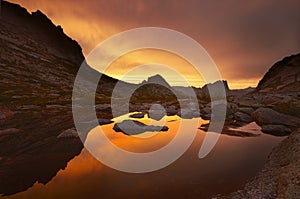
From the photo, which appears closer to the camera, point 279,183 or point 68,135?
point 279,183

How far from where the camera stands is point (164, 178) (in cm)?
1973

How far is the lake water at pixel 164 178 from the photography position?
54.6ft

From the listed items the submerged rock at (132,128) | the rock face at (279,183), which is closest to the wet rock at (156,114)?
the submerged rock at (132,128)

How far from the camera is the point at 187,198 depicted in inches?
623

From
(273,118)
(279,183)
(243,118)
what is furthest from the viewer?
(243,118)

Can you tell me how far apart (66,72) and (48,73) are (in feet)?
74.0

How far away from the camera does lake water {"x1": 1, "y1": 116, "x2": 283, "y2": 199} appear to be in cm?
1666

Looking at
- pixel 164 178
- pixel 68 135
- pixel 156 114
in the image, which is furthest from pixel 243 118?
pixel 164 178

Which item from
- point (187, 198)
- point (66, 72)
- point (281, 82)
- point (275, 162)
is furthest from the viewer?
point (66, 72)

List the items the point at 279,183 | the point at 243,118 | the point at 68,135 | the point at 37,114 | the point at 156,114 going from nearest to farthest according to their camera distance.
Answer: the point at 279,183, the point at 68,135, the point at 243,118, the point at 37,114, the point at 156,114

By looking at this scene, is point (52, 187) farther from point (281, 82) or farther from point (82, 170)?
point (281, 82)

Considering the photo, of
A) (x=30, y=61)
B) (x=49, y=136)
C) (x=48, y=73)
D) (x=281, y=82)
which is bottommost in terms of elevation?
(x=49, y=136)

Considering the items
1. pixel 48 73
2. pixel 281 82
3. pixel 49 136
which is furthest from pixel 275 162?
pixel 48 73

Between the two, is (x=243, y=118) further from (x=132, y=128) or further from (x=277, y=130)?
(x=132, y=128)
